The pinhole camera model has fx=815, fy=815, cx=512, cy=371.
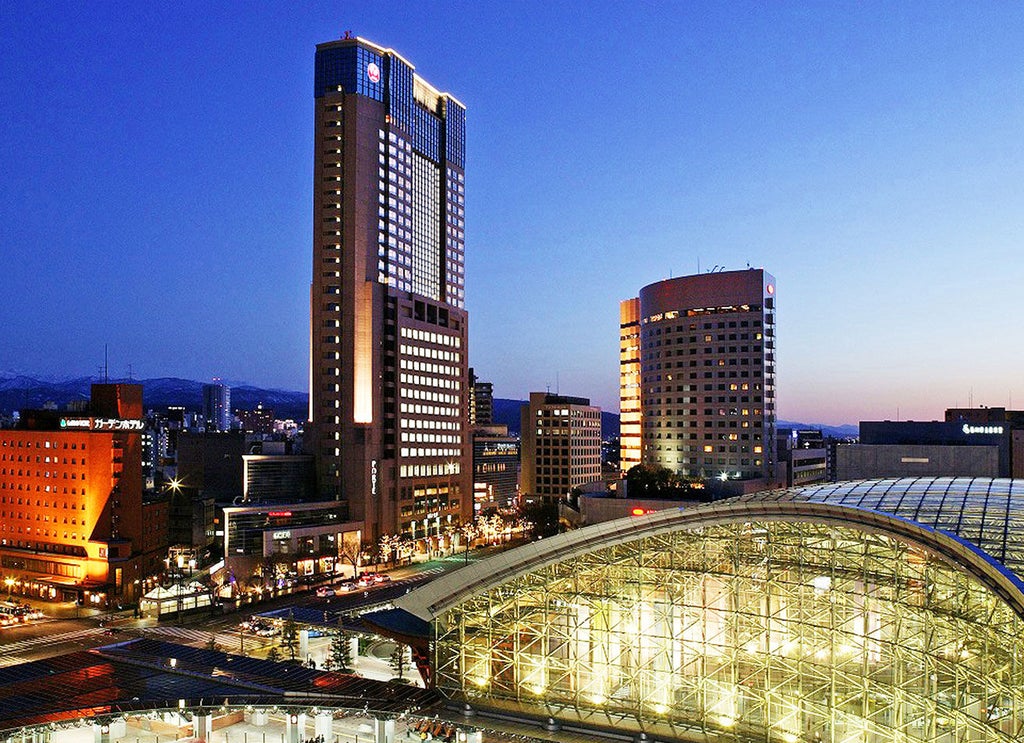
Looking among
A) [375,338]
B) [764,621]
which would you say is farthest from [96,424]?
[764,621]

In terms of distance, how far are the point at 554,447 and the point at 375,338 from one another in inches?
2375

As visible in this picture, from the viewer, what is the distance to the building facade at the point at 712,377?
139375 millimetres

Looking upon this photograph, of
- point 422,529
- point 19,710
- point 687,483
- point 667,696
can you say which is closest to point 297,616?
point 19,710

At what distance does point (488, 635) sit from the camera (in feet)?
139

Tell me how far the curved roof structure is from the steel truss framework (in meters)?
0.58

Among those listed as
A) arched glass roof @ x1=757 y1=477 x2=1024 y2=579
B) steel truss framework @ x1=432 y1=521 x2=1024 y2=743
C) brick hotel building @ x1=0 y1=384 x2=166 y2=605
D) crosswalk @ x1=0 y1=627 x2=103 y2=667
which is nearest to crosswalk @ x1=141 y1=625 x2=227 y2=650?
crosswalk @ x1=0 y1=627 x2=103 y2=667

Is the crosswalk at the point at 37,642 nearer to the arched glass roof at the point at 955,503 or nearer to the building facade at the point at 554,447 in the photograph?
the arched glass roof at the point at 955,503

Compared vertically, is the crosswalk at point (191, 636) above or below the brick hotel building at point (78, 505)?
below

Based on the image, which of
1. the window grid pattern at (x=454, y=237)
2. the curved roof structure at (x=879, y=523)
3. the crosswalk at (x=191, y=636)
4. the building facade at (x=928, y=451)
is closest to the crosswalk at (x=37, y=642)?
the crosswalk at (x=191, y=636)

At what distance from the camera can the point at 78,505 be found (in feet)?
314

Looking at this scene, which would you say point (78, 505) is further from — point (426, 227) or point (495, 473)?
point (495, 473)

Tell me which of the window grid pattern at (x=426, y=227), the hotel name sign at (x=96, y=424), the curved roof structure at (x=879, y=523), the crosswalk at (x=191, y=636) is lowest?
the crosswalk at (x=191, y=636)

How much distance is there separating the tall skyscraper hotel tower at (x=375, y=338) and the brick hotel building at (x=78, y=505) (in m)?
27.0

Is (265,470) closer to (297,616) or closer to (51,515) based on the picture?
(51,515)
